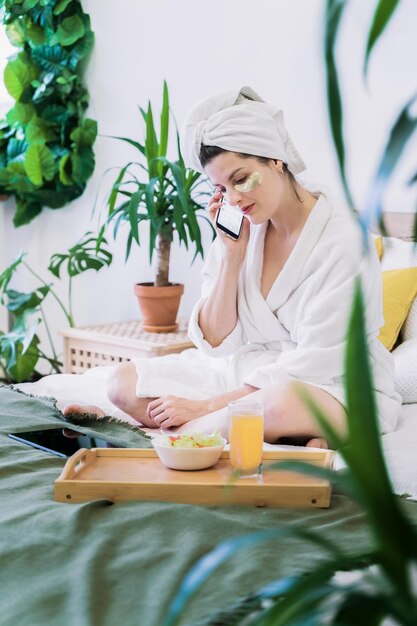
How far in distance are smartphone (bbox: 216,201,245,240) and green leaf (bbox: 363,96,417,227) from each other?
1862 millimetres

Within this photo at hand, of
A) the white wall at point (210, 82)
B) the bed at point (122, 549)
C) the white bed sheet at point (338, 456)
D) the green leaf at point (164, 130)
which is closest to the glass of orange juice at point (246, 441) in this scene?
the bed at point (122, 549)

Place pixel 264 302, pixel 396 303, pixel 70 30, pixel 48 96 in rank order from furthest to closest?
pixel 48 96 < pixel 70 30 < pixel 396 303 < pixel 264 302

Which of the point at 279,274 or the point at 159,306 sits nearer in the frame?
the point at 279,274

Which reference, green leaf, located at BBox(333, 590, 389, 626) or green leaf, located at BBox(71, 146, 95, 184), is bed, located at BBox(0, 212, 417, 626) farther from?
green leaf, located at BBox(71, 146, 95, 184)

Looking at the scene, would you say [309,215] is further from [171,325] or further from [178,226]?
[171,325]

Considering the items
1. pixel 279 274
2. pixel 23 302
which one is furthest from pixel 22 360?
pixel 279 274

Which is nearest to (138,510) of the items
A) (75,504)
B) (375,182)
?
(75,504)

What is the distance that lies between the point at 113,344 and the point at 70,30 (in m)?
1.51

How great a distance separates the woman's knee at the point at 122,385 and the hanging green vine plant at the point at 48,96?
5.83 feet

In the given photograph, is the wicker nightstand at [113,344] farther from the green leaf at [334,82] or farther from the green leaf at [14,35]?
the green leaf at [334,82]

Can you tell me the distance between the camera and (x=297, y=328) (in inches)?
90.4

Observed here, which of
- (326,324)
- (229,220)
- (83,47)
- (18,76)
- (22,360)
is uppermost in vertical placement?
(83,47)

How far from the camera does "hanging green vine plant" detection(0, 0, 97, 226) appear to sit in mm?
3936

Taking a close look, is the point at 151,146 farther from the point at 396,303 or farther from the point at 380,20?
the point at 380,20
